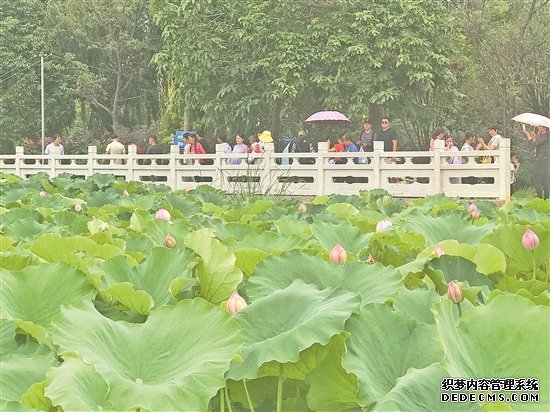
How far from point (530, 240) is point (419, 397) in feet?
2.48

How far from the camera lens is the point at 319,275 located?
1.12m

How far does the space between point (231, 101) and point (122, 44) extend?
34.4ft

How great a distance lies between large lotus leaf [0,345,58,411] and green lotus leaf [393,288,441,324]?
1.36ft

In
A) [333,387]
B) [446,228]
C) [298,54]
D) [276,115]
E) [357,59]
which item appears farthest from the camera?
[276,115]

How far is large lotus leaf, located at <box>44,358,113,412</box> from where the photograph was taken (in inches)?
28.0

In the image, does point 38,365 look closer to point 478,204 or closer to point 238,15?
point 478,204

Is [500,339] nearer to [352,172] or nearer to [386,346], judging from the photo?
[386,346]

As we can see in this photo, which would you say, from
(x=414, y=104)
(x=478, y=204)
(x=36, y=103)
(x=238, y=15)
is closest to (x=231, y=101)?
Answer: (x=238, y=15)

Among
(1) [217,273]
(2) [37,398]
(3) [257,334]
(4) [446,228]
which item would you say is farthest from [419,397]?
(4) [446,228]

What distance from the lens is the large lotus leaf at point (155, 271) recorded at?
116 centimetres

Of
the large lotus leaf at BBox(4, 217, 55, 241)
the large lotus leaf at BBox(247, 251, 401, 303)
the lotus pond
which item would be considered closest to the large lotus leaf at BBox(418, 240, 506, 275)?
→ the lotus pond

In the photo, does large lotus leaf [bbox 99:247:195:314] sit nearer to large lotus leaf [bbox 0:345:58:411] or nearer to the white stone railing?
large lotus leaf [bbox 0:345:58:411]

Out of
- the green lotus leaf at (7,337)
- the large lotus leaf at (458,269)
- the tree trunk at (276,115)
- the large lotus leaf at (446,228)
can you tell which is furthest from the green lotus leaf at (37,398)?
the tree trunk at (276,115)

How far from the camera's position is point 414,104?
1867cm
